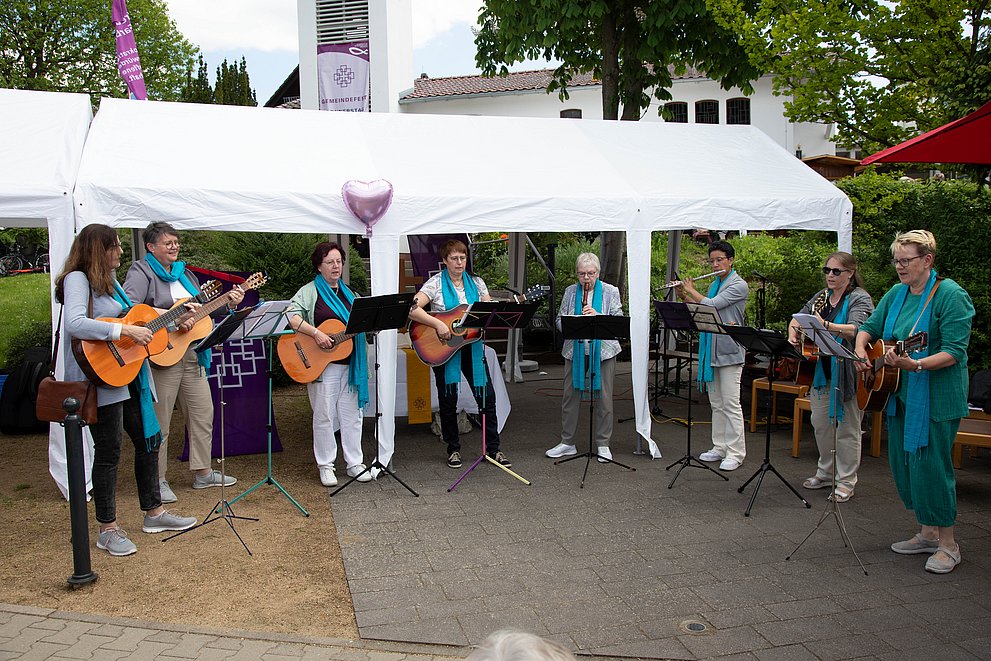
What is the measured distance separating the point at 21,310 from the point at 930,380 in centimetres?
1528

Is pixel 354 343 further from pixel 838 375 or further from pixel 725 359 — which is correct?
pixel 838 375

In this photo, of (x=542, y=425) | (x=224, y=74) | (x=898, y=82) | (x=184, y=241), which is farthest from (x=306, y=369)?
(x=224, y=74)

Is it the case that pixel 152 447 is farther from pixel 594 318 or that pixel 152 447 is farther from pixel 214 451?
pixel 594 318

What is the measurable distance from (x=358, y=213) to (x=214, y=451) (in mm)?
2585

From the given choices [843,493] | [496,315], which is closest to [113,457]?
[496,315]

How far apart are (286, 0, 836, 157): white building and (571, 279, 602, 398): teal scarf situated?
57.7ft

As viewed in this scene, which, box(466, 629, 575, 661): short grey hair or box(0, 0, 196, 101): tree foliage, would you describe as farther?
box(0, 0, 196, 101): tree foliage

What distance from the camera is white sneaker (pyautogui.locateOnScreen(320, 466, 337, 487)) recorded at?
618 centimetres

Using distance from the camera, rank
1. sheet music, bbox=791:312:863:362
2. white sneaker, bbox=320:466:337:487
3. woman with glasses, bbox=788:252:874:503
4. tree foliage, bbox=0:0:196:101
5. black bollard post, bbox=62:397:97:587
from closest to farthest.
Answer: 1. black bollard post, bbox=62:397:97:587
2. sheet music, bbox=791:312:863:362
3. woman with glasses, bbox=788:252:874:503
4. white sneaker, bbox=320:466:337:487
5. tree foliage, bbox=0:0:196:101

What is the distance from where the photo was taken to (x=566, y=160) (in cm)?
730

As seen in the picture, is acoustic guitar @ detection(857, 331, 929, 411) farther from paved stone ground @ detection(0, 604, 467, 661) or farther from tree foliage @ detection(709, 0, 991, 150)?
tree foliage @ detection(709, 0, 991, 150)

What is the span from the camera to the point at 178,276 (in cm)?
550

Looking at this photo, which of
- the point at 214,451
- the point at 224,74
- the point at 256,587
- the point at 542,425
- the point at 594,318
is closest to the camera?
the point at 256,587

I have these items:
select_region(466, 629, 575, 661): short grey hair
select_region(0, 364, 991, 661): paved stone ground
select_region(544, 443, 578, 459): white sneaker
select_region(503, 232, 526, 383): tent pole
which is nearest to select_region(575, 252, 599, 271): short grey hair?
select_region(544, 443, 578, 459): white sneaker
